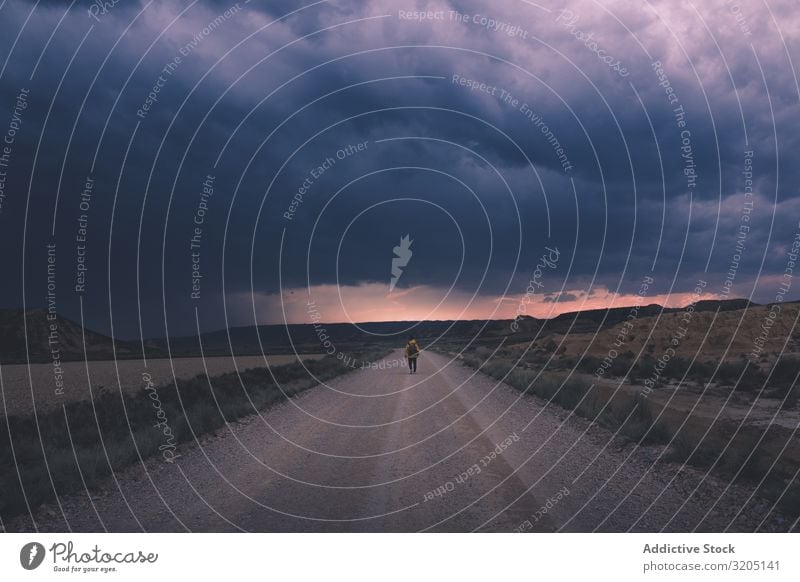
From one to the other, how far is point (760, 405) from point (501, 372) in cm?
1447

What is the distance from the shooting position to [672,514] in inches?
287

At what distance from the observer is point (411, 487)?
8523 millimetres

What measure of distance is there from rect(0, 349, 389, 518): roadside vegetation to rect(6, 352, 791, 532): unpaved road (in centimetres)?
42

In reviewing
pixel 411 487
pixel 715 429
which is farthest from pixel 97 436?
pixel 715 429

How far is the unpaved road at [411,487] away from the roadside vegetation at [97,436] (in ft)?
1.39

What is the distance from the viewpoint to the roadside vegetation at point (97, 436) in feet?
29.5

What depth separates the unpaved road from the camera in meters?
7.08

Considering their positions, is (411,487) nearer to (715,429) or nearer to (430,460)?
(430,460)

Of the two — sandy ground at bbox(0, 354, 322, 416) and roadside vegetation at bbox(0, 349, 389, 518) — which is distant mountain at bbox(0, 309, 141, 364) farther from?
roadside vegetation at bbox(0, 349, 389, 518)

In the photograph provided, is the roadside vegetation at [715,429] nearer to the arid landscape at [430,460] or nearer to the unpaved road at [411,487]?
the arid landscape at [430,460]
